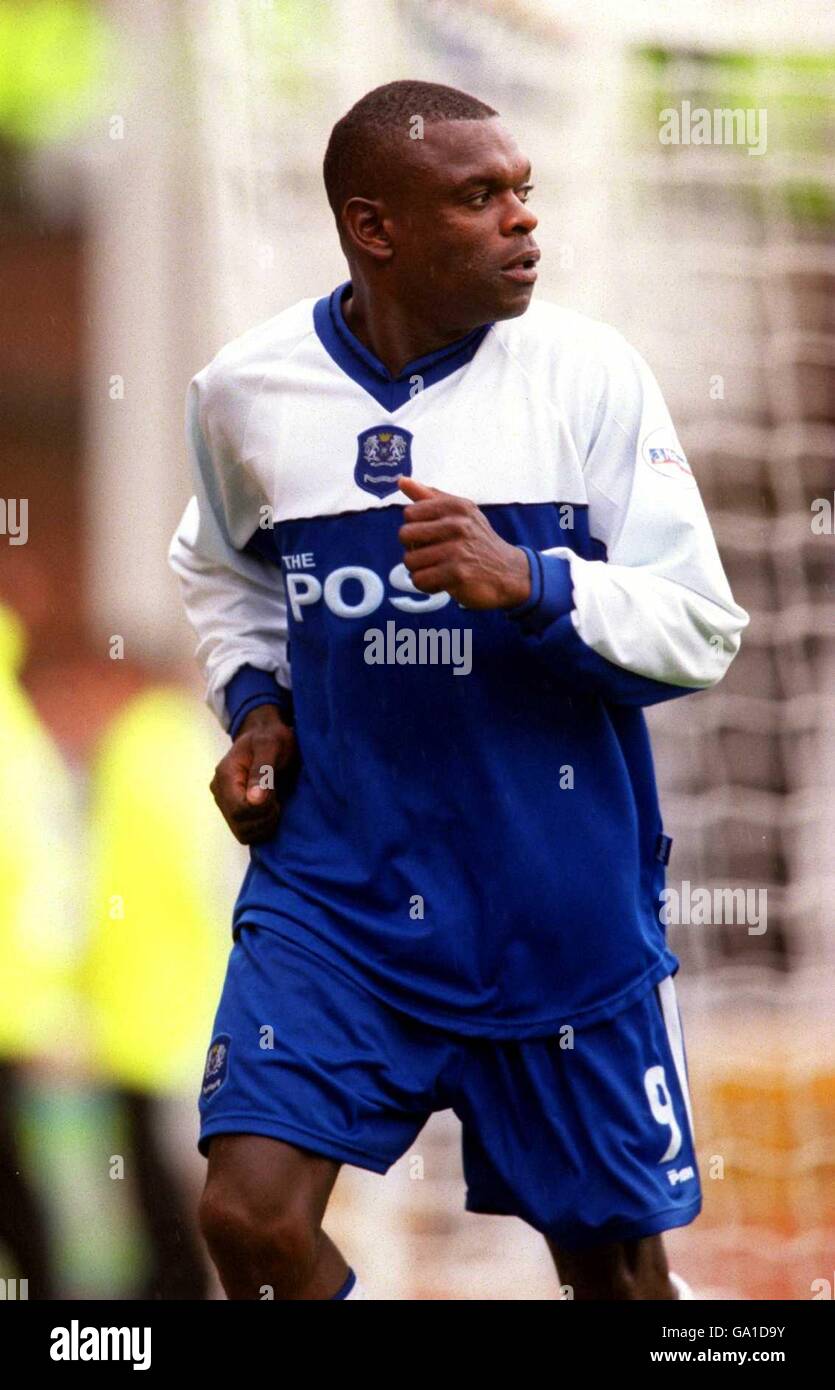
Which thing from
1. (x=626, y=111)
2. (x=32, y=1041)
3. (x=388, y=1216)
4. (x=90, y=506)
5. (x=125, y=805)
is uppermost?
(x=626, y=111)

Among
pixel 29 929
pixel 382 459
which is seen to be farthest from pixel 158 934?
pixel 382 459

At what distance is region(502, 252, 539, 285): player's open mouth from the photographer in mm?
2775

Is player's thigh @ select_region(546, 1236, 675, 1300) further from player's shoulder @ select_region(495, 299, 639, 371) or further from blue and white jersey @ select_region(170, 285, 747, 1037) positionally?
player's shoulder @ select_region(495, 299, 639, 371)

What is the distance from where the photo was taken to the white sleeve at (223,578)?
303 cm

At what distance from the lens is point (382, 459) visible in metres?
2.81

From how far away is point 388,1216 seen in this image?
4145mm

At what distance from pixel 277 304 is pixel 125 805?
0.94 metres

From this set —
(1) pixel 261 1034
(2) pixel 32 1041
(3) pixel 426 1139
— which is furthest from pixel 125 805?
(1) pixel 261 1034

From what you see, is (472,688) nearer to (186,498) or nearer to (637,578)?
(637,578)

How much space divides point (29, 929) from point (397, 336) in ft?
5.37

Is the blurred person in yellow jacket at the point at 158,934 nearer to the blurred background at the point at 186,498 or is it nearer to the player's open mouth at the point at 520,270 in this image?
the blurred background at the point at 186,498

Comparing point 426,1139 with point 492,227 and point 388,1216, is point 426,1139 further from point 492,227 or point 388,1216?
point 492,227

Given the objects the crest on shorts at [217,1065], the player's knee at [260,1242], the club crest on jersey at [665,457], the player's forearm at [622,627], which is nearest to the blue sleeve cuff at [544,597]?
the player's forearm at [622,627]

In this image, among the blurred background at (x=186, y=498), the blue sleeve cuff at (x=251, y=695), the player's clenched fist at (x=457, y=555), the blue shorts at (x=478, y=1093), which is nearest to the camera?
the player's clenched fist at (x=457, y=555)
